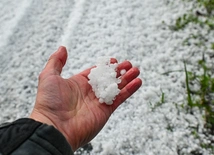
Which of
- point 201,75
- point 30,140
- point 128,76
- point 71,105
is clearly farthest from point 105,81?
point 201,75

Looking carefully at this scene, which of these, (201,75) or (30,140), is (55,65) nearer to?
(30,140)

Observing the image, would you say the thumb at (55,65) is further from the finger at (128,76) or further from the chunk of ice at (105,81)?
the finger at (128,76)

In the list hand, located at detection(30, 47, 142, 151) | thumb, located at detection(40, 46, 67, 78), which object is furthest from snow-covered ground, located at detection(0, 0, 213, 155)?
thumb, located at detection(40, 46, 67, 78)

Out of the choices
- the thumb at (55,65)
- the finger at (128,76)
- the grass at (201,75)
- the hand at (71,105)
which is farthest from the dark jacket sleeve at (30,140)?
the grass at (201,75)

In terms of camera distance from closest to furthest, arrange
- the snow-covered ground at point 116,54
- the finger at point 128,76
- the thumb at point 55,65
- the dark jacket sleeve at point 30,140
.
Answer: the dark jacket sleeve at point 30,140 < the thumb at point 55,65 < the finger at point 128,76 < the snow-covered ground at point 116,54

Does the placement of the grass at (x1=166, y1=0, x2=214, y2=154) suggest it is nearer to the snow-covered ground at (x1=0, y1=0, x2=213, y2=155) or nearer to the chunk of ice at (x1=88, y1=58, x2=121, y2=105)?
the snow-covered ground at (x1=0, y1=0, x2=213, y2=155)

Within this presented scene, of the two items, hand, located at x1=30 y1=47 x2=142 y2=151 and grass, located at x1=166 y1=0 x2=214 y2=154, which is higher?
hand, located at x1=30 y1=47 x2=142 y2=151

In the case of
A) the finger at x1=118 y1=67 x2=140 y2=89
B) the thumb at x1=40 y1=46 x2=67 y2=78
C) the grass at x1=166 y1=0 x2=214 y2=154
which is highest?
the thumb at x1=40 y1=46 x2=67 y2=78
